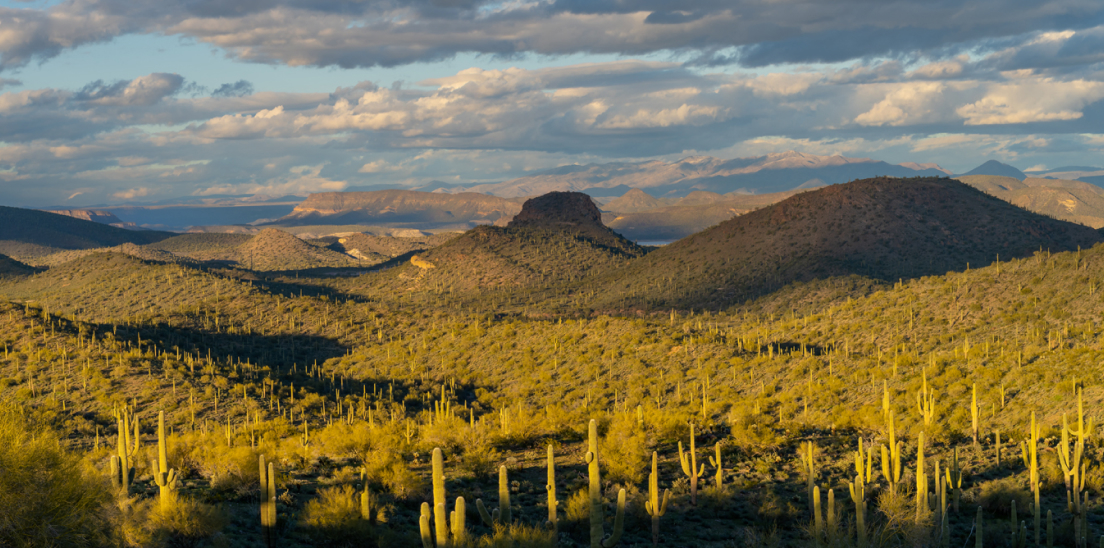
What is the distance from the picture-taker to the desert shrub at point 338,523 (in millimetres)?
23047

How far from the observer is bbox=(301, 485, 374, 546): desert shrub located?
2305 cm

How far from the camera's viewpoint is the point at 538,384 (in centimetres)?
5891

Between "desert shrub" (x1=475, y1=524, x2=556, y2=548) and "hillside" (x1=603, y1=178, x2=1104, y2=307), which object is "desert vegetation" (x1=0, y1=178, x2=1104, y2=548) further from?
"hillside" (x1=603, y1=178, x2=1104, y2=307)

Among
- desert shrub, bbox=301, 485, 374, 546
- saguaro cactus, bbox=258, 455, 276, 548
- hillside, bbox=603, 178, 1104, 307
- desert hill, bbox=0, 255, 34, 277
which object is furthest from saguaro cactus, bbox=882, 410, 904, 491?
desert hill, bbox=0, 255, 34, 277

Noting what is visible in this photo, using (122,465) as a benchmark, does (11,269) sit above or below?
below

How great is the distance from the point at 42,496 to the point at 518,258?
125762mm

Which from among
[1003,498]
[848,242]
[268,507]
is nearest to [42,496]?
[268,507]

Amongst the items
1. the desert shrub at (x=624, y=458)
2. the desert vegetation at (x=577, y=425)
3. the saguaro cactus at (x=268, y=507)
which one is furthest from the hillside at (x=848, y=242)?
the saguaro cactus at (x=268, y=507)

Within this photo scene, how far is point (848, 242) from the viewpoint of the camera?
348 feet

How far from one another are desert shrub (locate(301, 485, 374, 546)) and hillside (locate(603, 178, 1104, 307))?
75.7 m

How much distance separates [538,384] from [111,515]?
3933 cm

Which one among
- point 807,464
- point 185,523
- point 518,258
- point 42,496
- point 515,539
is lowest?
point 807,464

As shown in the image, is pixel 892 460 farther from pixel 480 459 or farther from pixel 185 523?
pixel 185 523

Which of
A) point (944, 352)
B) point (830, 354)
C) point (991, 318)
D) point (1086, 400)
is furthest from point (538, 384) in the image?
point (1086, 400)
